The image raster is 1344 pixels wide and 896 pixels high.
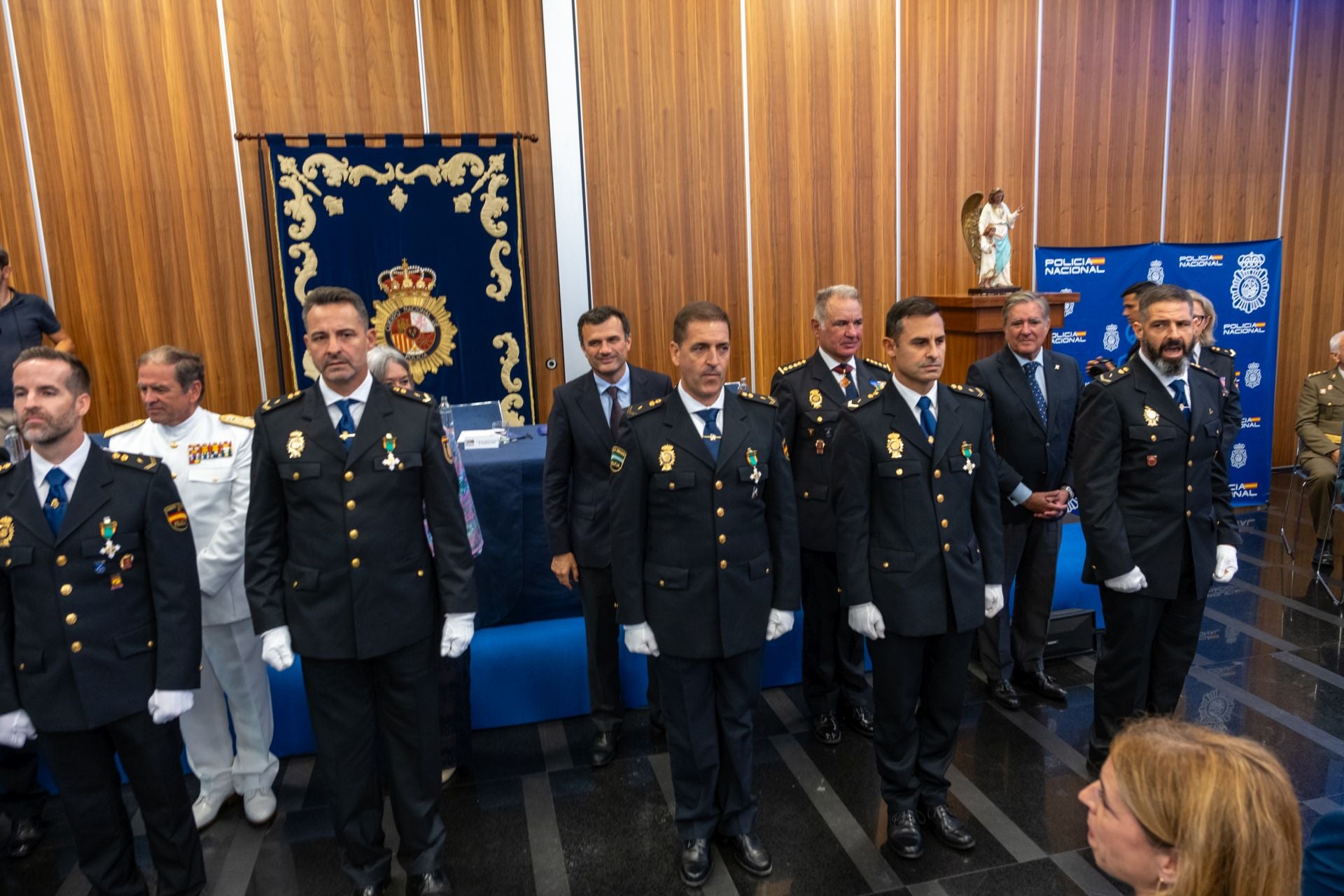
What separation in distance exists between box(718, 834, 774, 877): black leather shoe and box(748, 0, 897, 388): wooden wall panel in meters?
4.30

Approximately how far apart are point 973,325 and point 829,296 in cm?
222

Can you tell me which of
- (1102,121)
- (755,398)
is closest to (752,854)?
(755,398)

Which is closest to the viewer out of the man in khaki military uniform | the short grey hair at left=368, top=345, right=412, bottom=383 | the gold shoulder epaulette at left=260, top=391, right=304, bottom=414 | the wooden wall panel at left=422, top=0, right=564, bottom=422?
the gold shoulder epaulette at left=260, top=391, right=304, bottom=414

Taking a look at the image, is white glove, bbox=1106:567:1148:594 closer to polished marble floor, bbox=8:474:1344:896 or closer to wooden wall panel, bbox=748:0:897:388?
polished marble floor, bbox=8:474:1344:896

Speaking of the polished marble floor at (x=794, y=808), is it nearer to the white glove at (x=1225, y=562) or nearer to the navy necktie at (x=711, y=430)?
the white glove at (x=1225, y=562)

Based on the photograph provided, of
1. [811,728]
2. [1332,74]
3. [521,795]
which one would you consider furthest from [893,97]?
[521,795]

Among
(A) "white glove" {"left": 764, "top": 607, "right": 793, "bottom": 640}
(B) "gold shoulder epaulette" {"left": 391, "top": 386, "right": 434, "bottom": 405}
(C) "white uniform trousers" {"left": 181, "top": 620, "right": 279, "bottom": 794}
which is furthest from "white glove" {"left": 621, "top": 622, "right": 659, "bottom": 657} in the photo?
(C) "white uniform trousers" {"left": 181, "top": 620, "right": 279, "bottom": 794}

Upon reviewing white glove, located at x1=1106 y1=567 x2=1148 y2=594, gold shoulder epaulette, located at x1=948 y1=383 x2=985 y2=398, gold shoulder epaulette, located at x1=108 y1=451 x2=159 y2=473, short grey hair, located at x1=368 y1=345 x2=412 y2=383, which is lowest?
white glove, located at x1=1106 y1=567 x2=1148 y2=594

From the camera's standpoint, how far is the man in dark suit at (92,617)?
2299 mm

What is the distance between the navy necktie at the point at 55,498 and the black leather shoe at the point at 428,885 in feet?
4.72

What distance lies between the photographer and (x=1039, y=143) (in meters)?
6.98

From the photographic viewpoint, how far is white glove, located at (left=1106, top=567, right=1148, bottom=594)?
2938 millimetres

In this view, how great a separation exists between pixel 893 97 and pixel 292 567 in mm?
5790

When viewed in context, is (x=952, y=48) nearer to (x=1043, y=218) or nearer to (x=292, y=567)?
(x=1043, y=218)
